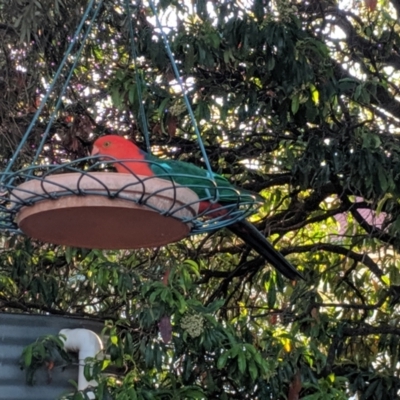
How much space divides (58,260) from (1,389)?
1.20 m

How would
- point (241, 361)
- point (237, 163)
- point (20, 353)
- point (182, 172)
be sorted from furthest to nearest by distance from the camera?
point (237, 163) < point (20, 353) < point (241, 361) < point (182, 172)

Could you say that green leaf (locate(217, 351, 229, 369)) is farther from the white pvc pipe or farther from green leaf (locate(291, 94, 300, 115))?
green leaf (locate(291, 94, 300, 115))

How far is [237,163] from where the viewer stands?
5.17 m

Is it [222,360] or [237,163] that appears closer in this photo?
[222,360]

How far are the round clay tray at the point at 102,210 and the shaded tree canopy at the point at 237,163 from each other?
3.87 feet

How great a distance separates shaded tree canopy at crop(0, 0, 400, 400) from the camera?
4.05 m

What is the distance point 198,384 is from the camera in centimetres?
446

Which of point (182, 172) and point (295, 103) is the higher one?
point (295, 103)

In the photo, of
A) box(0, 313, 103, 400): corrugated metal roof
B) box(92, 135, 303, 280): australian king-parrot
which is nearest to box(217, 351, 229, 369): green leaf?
box(92, 135, 303, 280): australian king-parrot

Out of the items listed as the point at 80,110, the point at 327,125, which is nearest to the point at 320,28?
the point at 327,125

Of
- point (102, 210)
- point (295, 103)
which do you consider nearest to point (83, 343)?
point (295, 103)

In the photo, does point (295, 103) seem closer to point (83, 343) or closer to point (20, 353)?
point (83, 343)

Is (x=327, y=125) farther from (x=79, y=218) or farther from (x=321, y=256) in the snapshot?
(x=79, y=218)

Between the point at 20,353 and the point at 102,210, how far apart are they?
218cm
